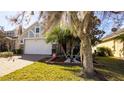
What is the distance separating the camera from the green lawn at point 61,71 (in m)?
5.29

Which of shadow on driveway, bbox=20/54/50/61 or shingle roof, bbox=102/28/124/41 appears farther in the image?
shadow on driveway, bbox=20/54/50/61

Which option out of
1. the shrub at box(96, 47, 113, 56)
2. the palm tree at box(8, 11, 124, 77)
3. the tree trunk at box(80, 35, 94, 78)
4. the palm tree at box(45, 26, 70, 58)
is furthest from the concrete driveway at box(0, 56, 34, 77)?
the shrub at box(96, 47, 113, 56)

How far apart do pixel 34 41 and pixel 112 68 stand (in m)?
1.96

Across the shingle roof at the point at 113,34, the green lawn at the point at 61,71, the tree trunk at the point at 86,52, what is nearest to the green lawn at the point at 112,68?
the green lawn at the point at 61,71

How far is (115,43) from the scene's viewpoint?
232 inches

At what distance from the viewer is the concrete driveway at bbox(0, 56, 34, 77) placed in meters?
5.48

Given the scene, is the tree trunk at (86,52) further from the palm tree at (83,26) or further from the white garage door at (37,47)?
the white garage door at (37,47)

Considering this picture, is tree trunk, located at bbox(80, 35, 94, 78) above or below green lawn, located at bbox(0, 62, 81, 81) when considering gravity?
above

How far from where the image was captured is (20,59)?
18.8ft

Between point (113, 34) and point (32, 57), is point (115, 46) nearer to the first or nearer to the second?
point (113, 34)

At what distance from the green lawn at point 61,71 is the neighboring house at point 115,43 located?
18 cm

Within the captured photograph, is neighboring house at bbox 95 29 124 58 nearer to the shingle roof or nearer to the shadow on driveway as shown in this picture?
the shingle roof
